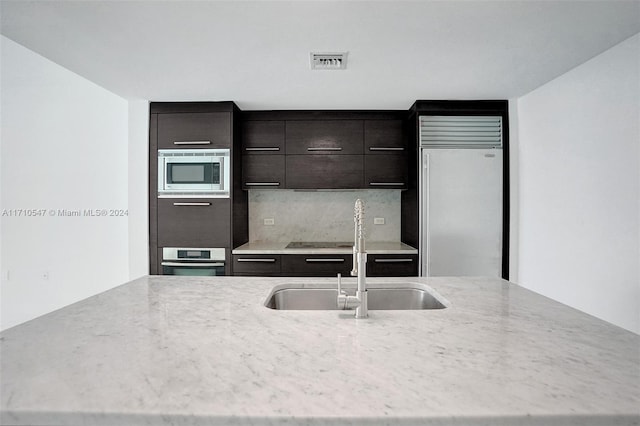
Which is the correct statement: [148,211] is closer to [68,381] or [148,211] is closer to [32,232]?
[32,232]

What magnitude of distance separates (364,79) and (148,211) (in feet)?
8.01

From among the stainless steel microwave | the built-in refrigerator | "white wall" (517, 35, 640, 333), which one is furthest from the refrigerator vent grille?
the stainless steel microwave

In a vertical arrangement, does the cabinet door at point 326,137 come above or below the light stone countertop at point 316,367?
above

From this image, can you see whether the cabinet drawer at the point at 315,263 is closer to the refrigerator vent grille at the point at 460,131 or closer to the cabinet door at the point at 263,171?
the cabinet door at the point at 263,171

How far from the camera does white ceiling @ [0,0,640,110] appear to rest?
183 cm

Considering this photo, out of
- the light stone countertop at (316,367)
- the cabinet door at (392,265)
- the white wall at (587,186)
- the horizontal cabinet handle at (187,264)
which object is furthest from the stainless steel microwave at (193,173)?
the white wall at (587,186)

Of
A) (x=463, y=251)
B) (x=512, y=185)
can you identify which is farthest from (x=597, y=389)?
(x=512, y=185)

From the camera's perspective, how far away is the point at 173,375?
2.69 feet

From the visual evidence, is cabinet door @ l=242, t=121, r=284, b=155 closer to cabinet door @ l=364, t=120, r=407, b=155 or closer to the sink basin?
cabinet door @ l=364, t=120, r=407, b=155

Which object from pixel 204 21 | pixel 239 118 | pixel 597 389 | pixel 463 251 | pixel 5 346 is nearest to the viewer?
pixel 597 389

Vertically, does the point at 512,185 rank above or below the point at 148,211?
above

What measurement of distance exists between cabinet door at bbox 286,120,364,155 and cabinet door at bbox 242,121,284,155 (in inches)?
4.2

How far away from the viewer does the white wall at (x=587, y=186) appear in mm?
2176

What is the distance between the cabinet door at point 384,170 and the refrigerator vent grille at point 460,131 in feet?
1.27
